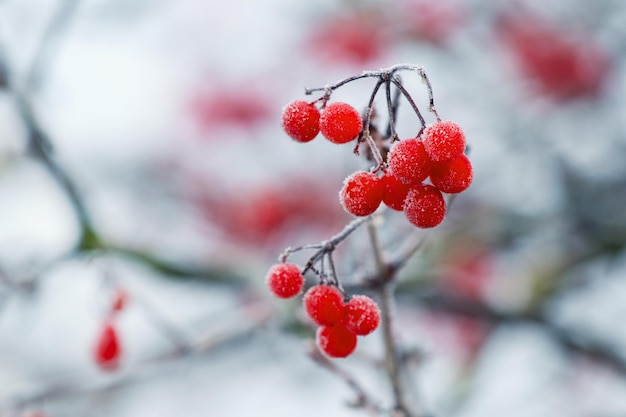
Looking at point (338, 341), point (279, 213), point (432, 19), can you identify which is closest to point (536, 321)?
point (338, 341)

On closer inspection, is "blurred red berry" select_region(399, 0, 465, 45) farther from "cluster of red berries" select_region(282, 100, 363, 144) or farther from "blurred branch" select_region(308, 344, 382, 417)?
"cluster of red berries" select_region(282, 100, 363, 144)

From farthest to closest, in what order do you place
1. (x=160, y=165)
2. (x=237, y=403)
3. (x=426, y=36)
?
(x=237, y=403)
(x=160, y=165)
(x=426, y=36)

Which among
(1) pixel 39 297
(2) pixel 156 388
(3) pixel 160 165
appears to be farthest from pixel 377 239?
(2) pixel 156 388

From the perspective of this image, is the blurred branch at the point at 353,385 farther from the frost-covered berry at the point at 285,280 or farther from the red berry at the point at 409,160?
the red berry at the point at 409,160

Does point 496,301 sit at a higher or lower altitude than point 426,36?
lower

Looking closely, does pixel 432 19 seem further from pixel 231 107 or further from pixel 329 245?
pixel 329 245

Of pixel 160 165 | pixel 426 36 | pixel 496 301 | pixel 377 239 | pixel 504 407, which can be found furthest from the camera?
pixel 160 165

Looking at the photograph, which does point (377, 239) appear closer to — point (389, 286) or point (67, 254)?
point (389, 286)
